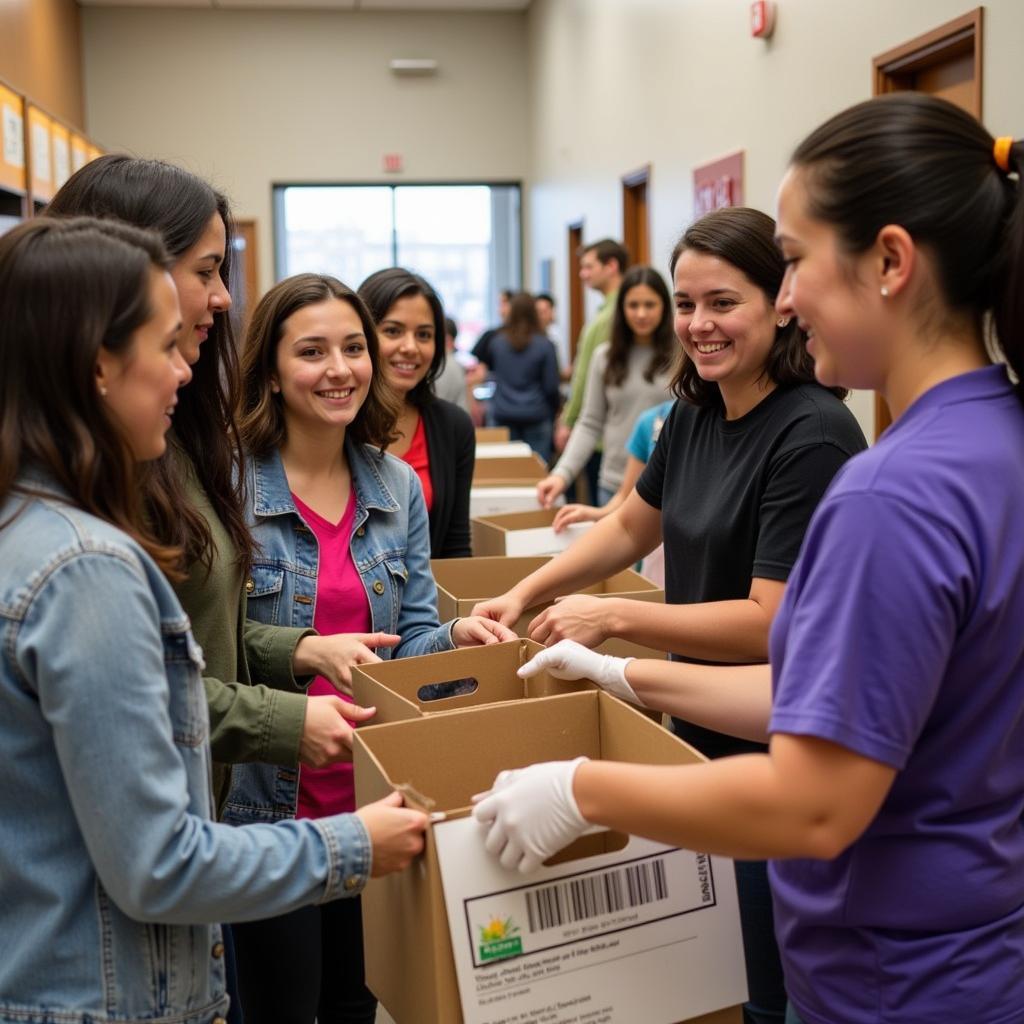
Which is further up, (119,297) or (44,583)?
(119,297)

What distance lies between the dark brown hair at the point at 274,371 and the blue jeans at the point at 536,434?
545cm

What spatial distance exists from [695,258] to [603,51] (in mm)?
6440

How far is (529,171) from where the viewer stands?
10.6 metres

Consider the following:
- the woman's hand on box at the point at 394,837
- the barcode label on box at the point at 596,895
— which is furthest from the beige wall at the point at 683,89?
the woman's hand on box at the point at 394,837

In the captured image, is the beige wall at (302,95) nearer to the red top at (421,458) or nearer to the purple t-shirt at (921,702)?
the red top at (421,458)

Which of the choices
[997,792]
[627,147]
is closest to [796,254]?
[997,792]

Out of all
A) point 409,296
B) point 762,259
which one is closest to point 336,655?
point 762,259

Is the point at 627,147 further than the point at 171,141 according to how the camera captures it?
No

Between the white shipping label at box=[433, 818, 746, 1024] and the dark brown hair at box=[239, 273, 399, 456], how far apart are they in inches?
38.8

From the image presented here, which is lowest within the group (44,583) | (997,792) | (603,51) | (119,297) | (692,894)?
(692,894)

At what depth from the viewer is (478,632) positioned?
170cm

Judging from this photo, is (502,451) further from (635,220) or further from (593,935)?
(635,220)

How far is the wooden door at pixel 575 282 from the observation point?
29.3ft

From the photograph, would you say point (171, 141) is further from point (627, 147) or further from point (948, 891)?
point (948, 891)
